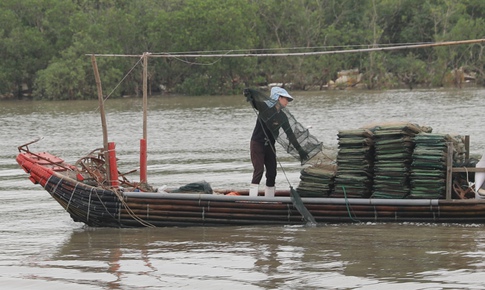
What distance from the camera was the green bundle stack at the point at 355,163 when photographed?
1291 centimetres

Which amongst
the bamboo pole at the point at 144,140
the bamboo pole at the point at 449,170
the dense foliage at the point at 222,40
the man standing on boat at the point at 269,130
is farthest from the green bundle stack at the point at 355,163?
the dense foliage at the point at 222,40

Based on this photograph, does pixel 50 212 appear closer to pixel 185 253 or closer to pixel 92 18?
pixel 185 253

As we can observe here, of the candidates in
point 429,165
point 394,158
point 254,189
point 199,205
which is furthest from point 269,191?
point 429,165

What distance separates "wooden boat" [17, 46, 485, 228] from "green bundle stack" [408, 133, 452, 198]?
0.13 metres

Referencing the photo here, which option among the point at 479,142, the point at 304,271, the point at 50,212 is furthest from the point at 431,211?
the point at 479,142

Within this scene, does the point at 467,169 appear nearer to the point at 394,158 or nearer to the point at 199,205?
the point at 394,158

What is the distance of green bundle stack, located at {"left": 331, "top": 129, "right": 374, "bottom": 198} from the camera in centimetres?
1291

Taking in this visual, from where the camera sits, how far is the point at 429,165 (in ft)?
41.2

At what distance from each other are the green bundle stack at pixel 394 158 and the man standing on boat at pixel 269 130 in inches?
43.8

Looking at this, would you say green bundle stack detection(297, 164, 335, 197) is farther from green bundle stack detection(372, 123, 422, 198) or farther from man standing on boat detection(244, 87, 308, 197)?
green bundle stack detection(372, 123, 422, 198)

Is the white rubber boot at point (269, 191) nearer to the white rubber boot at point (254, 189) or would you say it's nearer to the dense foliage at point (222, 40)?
the white rubber boot at point (254, 189)

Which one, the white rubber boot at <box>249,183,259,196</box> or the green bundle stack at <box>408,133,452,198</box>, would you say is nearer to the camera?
the green bundle stack at <box>408,133,452,198</box>

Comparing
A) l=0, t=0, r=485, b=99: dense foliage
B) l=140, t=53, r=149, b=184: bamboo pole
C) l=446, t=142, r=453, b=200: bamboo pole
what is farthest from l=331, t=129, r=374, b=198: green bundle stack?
l=0, t=0, r=485, b=99: dense foliage

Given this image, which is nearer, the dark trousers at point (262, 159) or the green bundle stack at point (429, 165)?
the green bundle stack at point (429, 165)
